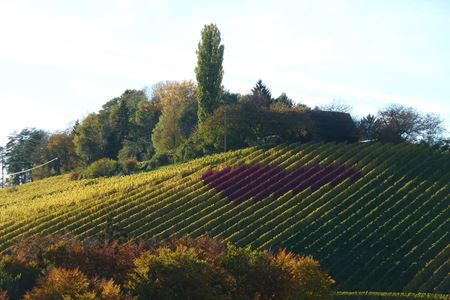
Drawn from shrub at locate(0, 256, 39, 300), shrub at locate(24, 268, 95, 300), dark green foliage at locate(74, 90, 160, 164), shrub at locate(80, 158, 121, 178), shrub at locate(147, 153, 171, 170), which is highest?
dark green foliage at locate(74, 90, 160, 164)

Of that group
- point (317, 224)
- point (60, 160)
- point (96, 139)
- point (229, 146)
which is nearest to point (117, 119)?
point (96, 139)

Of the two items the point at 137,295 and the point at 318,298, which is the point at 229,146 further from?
the point at 137,295

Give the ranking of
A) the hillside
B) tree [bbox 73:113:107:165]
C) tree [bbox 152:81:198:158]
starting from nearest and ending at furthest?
the hillside, tree [bbox 152:81:198:158], tree [bbox 73:113:107:165]

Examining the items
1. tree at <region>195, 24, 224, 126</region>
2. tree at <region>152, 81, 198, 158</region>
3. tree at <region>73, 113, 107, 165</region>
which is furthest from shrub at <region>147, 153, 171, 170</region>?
tree at <region>73, 113, 107, 165</region>

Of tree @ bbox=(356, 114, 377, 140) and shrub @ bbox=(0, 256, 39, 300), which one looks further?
tree @ bbox=(356, 114, 377, 140)

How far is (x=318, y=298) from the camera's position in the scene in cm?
3088

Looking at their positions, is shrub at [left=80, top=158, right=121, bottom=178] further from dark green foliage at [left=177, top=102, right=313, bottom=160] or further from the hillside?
the hillside

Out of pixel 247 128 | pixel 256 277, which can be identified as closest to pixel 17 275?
pixel 256 277

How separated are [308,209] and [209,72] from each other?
3796 centimetres

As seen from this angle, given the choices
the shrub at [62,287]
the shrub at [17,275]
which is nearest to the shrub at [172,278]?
the shrub at [62,287]

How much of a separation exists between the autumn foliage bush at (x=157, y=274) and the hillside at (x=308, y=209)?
474 inches

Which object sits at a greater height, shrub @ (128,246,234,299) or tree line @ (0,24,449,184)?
tree line @ (0,24,449,184)

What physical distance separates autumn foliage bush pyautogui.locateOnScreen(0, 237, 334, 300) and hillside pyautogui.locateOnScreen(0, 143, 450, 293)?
12039mm

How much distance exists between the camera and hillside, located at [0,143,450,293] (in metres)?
43.4
